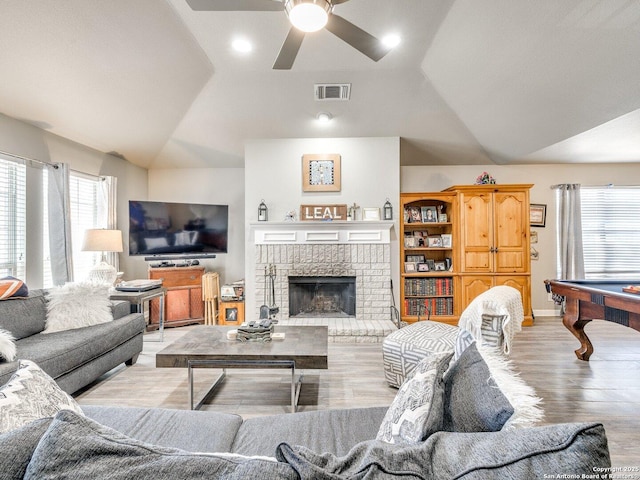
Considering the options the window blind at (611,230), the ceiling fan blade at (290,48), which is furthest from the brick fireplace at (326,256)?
the window blind at (611,230)

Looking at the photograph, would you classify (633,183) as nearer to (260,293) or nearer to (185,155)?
(260,293)

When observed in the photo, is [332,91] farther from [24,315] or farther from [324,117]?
[24,315]

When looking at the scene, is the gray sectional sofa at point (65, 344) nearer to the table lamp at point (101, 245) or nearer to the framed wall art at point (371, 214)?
the table lamp at point (101, 245)

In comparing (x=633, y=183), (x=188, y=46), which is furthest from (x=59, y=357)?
(x=633, y=183)

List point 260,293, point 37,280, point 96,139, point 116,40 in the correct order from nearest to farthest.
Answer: point 116,40 < point 37,280 < point 96,139 < point 260,293

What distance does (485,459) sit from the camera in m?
0.67

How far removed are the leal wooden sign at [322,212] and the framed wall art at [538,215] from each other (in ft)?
10.5

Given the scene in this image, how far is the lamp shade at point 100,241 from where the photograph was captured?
3648mm

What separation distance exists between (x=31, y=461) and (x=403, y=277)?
14.4 feet

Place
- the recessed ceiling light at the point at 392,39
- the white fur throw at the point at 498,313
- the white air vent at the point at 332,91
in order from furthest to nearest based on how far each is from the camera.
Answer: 1. the white air vent at the point at 332,91
2. the recessed ceiling light at the point at 392,39
3. the white fur throw at the point at 498,313

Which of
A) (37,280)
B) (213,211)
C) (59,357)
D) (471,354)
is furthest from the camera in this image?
(213,211)

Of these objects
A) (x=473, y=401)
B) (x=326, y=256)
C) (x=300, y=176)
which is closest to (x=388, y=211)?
(x=326, y=256)

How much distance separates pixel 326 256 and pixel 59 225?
3.20m

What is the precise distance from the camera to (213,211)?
4.91 metres
